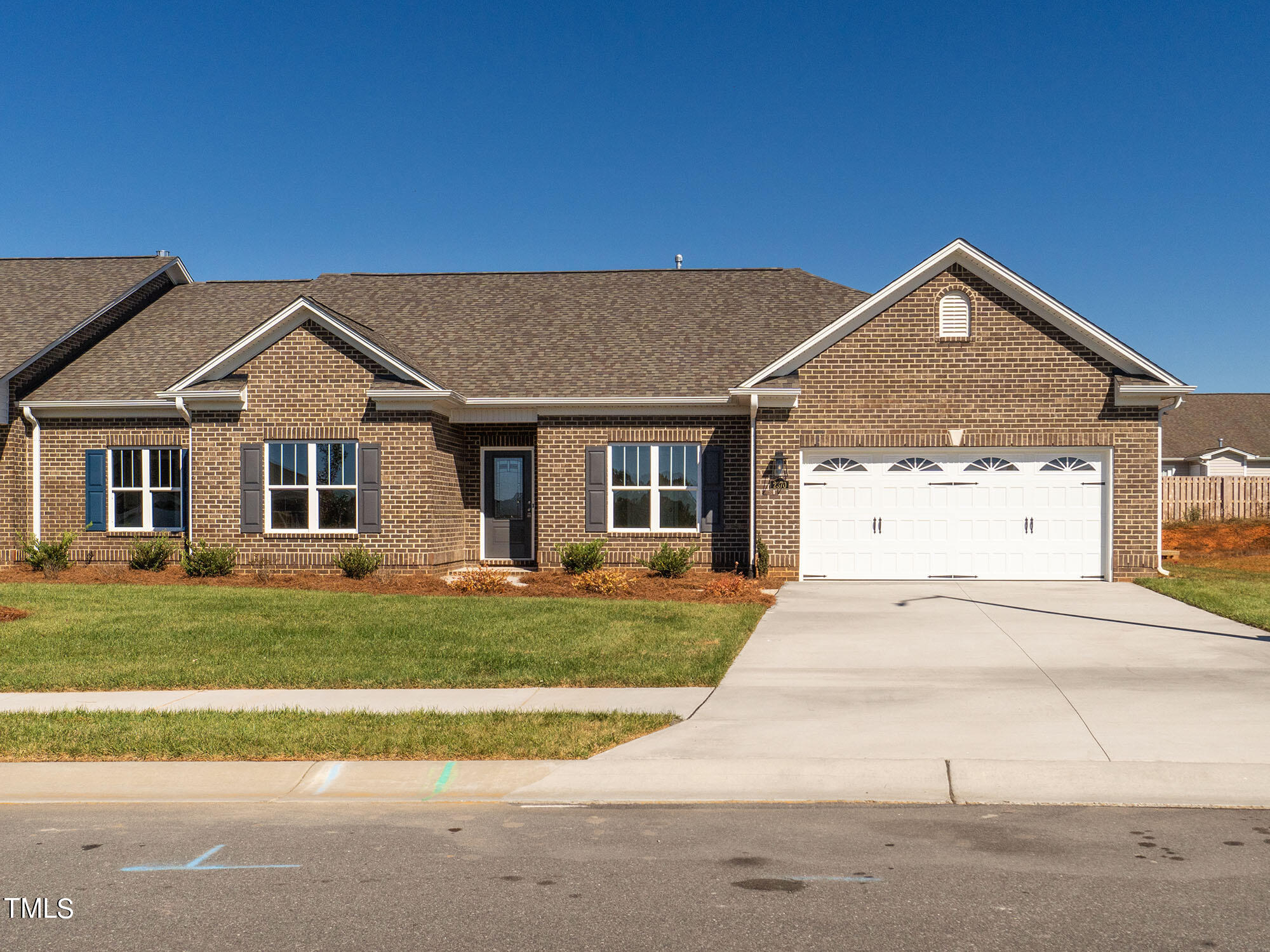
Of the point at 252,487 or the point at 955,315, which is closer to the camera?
the point at 955,315

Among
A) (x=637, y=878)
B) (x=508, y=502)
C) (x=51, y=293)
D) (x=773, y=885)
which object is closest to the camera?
(x=773, y=885)

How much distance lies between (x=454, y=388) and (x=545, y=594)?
5.58 metres

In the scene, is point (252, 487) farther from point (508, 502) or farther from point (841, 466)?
point (841, 466)

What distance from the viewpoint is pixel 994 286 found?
1884 centimetres

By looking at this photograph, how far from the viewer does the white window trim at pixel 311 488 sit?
66.0 feet

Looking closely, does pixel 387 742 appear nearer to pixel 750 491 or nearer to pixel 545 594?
pixel 545 594

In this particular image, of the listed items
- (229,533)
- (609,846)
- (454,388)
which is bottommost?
(609,846)

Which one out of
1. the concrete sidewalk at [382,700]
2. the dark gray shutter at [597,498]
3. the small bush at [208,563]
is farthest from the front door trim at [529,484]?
the concrete sidewalk at [382,700]

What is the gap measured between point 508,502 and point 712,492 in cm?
440

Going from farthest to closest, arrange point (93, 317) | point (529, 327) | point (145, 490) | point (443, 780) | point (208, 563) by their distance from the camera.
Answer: point (93, 317)
point (529, 327)
point (145, 490)
point (208, 563)
point (443, 780)

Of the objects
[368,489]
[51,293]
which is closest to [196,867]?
[368,489]

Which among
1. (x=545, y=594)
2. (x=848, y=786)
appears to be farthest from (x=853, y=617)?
(x=848, y=786)

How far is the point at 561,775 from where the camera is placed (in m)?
7.29

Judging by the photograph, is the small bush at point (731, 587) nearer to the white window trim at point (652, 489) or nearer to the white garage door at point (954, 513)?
the white garage door at point (954, 513)
